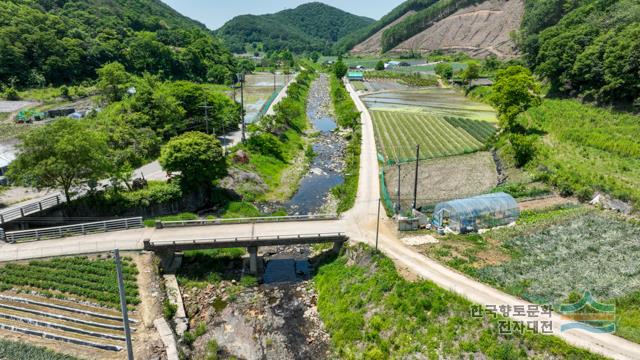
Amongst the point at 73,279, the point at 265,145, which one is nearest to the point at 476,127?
the point at 265,145

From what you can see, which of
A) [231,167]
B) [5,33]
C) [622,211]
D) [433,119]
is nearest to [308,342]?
[231,167]

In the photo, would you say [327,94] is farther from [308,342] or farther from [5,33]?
[308,342]

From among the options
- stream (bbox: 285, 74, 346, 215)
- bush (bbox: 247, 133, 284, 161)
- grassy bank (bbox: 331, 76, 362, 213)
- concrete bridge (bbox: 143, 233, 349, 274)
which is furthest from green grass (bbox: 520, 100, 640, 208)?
bush (bbox: 247, 133, 284, 161)

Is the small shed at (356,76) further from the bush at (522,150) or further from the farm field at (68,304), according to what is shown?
the farm field at (68,304)

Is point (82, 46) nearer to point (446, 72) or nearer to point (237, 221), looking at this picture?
point (237, 221)

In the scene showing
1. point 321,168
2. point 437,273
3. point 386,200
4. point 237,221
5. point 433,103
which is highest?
point 433,103
